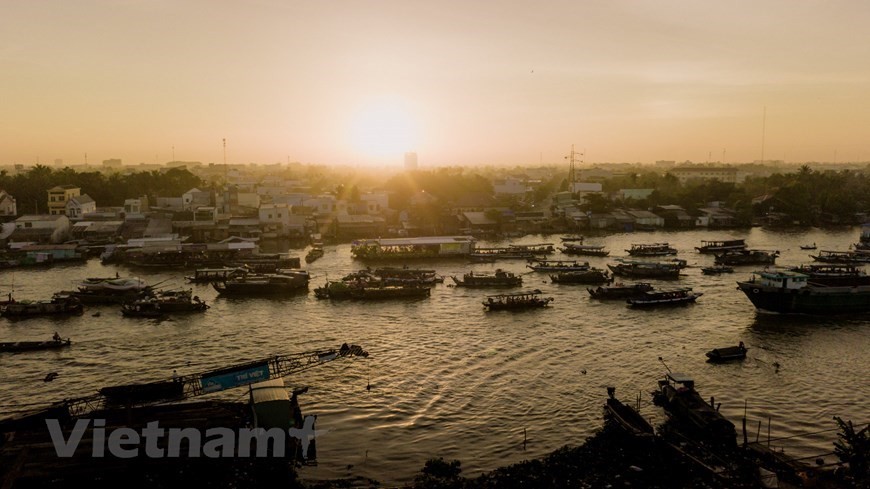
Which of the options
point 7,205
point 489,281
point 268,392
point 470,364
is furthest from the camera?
point 7,205

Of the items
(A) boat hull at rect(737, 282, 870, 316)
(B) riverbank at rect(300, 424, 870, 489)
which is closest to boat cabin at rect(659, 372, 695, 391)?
(B) riverbank at rect(300, 424, 870, 489)

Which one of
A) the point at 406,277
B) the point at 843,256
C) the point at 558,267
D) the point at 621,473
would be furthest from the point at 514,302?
the point at 843,256

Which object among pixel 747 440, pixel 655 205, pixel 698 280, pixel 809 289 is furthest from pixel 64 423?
pixel 655 205

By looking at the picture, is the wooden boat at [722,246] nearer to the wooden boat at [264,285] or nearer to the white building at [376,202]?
the white building at [376,202]

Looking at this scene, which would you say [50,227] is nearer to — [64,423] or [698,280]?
[64,423]

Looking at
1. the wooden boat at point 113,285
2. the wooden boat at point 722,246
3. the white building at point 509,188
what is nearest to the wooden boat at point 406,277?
the wooden boat at point 113,285

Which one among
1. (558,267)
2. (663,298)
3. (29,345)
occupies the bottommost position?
(29,345)

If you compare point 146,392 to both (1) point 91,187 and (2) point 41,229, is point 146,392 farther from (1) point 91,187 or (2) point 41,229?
(1) point 91,187
